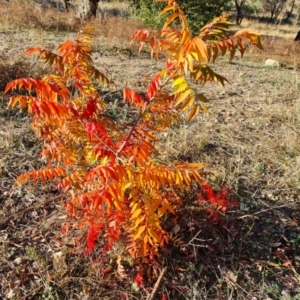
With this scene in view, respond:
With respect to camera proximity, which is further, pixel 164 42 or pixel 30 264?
pixel 30 264

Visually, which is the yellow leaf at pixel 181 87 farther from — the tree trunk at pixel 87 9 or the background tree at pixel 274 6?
the background tree at pixel 274 6

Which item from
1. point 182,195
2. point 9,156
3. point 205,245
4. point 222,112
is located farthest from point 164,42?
point 222,112

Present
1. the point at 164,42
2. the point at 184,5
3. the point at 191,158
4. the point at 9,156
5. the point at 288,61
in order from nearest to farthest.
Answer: the point at 164,42
the point at 9,156
the point at 191,158
the point at 288,61
the point at 184,5

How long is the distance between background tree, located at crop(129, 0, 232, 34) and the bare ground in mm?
7387

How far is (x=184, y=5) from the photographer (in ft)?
36.9

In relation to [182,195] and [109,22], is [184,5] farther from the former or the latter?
[182,195]

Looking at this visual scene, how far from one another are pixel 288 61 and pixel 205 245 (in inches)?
364

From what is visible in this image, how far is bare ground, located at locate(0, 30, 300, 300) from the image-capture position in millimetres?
2551

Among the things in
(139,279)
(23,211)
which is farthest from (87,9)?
(139,279)

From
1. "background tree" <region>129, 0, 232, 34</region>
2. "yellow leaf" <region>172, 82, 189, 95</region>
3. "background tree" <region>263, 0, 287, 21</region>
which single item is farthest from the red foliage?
"background tree" <region>263, 0, 287, 21</region>

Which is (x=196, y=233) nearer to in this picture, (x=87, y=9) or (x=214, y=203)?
(x=214, y=203)

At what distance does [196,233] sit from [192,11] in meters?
10.2

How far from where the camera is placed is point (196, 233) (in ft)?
9.37

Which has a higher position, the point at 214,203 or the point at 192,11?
the point at 192,11
